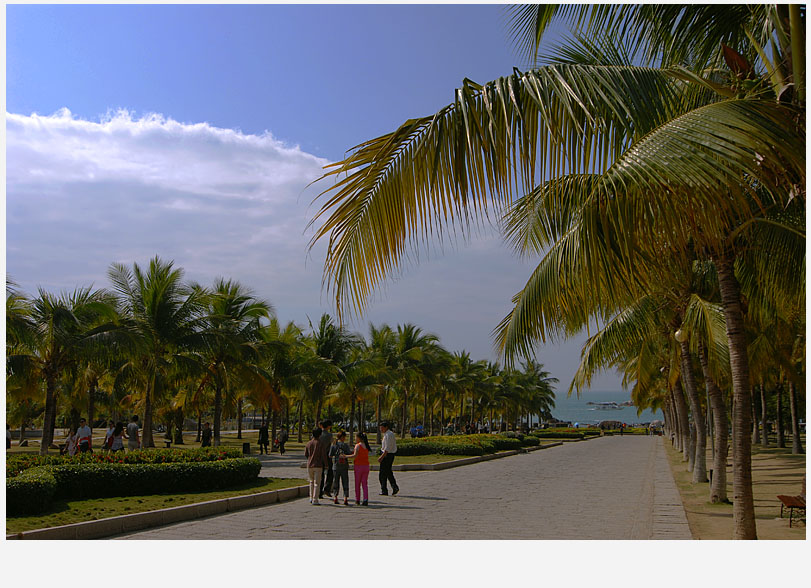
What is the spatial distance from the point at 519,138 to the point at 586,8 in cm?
246

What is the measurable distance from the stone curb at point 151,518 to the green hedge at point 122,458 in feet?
8.05

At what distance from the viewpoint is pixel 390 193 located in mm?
4609

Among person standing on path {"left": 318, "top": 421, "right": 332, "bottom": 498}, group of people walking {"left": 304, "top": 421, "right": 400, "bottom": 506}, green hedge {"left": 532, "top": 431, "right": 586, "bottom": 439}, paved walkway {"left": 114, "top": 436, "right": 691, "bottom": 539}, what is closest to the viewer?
paved walkway {"left": 114, "top": 436, "right": 691, "bottom": 539}

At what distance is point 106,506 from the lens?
11.9 metres

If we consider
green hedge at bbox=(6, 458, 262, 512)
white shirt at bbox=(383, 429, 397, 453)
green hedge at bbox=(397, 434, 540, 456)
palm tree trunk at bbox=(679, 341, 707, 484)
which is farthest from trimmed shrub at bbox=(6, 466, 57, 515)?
green hedge at bbox=(397, 434, 540, 456)

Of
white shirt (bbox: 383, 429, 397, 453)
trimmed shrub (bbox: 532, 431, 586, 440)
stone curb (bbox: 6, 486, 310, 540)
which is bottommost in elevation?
Answer: trimmed shrub (bbox: 532, 431, 586, 440)

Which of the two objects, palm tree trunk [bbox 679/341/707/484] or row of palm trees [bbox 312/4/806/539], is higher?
row of palm trees [bbox 312/4/806/539]

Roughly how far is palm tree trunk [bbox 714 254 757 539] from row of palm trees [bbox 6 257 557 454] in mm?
7310

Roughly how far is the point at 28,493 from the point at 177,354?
1801 centimetres

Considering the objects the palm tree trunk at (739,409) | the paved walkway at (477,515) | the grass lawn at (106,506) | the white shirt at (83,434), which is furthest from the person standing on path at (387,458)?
the white shirt at (83,434)

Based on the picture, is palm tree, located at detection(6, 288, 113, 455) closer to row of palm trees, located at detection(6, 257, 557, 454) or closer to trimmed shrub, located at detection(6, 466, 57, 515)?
row of palm trees, located at detection(6, 257, 557, 454)

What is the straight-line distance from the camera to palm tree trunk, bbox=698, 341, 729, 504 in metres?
14.5

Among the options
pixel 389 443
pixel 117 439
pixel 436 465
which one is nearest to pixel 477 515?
pixel 389 443

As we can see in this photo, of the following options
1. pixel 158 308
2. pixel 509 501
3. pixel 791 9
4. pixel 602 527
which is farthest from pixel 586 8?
pixel 158 308
